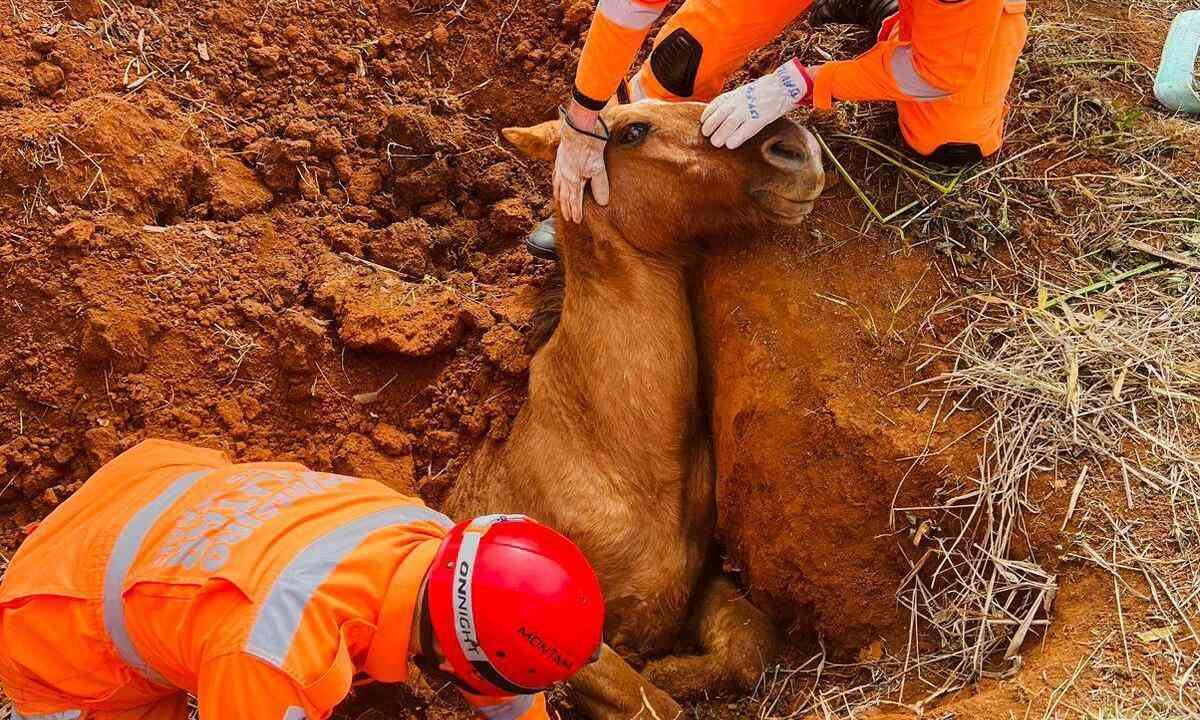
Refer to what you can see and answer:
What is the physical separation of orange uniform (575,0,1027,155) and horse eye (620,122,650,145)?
0.20 meters

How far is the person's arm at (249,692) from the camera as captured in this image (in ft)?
8.66

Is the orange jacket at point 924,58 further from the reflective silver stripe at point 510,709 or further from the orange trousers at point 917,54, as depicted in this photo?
the reflective silver stripe at point 510,709

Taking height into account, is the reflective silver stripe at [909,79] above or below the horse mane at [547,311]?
above

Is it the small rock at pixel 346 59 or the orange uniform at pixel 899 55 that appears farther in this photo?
the small rock at pixel 346 59

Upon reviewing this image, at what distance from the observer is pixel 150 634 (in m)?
2.97

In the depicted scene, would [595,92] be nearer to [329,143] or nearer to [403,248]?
[403,248]

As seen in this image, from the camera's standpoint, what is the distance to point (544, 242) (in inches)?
185

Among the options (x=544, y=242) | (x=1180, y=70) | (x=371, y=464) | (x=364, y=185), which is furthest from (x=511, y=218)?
(x=1180, y=70)

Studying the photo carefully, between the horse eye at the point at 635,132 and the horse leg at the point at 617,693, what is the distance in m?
2.08

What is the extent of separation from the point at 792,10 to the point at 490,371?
7.20ft

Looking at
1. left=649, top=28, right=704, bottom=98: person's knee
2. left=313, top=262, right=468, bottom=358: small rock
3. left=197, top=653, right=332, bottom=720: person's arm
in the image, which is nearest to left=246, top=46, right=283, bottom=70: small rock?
left=313, top=262, right=468, bottom=358: small rock

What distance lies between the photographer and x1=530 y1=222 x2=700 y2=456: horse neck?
401cm

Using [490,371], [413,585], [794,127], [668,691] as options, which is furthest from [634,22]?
[668,691]

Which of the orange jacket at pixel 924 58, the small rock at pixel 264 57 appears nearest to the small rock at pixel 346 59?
the small rock at pixel 264 57
